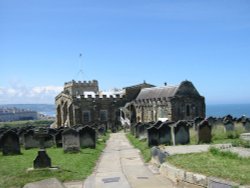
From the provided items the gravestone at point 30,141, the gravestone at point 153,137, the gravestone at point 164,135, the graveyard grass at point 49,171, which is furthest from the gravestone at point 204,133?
the gravestone at point 30,141

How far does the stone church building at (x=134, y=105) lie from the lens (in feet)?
150

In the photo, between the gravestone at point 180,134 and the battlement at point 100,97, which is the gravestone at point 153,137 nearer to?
the gravestone at point 180,134

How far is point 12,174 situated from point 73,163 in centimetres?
318

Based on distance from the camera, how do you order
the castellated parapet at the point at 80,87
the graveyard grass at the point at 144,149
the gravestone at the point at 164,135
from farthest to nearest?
the castellated parapet at the point at 80,87 → the gravestone at the point at 164,135 → the graveyard grass at the point at 144,149

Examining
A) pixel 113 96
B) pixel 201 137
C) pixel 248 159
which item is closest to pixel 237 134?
pixel 201 137

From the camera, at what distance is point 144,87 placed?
58.9 metres

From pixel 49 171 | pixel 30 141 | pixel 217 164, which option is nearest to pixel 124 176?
pixel 49 171

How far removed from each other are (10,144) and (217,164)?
13.5m

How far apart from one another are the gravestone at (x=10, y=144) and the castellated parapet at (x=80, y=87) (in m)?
48.0

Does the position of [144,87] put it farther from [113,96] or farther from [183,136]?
[183,136]

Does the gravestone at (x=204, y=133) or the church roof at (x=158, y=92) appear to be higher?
the church roof at (x=158, y=92)

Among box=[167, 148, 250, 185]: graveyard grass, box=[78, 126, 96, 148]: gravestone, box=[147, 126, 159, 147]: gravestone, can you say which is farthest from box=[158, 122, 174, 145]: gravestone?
box=[167, 148, 250, 185]: graveyard grass

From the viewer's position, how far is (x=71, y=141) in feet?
73.0

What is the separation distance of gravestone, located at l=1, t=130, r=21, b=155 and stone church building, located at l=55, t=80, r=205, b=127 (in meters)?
25.3
